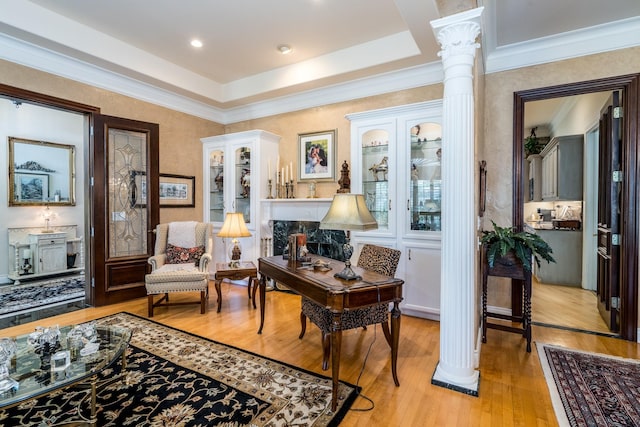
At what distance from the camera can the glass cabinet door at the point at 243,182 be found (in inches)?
195

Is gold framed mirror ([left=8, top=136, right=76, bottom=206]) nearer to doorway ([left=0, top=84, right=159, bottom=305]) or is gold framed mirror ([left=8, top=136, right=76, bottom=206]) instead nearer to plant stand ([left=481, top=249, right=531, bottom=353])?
doorway ([left=0, top=84, right=159, bottom=305])

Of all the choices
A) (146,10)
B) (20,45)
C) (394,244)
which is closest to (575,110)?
(394,244)

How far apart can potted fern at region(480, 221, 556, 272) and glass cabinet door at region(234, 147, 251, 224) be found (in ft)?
11.4

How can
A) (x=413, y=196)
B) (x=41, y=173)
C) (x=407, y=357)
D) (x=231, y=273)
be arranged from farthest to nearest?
(x=41, y=173), (x=231, y=273), (x=413, y=196), (x=407, y=357)

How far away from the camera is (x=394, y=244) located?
12.2 feet

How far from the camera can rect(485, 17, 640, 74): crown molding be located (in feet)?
9.98

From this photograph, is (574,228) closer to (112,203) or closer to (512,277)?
(512,277)

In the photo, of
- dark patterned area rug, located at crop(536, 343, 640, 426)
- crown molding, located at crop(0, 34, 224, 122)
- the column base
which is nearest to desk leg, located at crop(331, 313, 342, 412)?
the column base

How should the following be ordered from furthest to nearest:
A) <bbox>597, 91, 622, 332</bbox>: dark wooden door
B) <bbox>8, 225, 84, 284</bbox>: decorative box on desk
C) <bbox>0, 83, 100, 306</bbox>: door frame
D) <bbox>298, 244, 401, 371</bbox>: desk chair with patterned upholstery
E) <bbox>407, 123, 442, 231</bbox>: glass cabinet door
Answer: <bbox>8, 225, 84, 284</bbox>: decorative box on desk < <bbox>407, 123, 442, 231</bbox>: glass cabinet door < <bbox>0, 83, 100, 306</bbox>: door frame < <bbox>597, 91, 622, 332</bbox>: dark wooden door < <bbox>298, 244, 401, 371</bbox>: desk chair with patterned upholstery

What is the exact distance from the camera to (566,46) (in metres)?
3.28

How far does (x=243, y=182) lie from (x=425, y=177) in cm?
291

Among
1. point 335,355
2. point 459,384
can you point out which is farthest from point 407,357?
point 335,355

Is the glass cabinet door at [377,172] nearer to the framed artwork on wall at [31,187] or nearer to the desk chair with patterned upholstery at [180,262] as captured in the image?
the desk chair with patterned upholstery at [180,262]

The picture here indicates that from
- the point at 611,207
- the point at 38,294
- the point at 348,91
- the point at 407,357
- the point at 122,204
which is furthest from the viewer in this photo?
the point at 38,294
